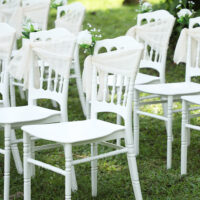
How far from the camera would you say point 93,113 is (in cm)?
342

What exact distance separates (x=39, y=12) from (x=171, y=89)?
2.07 metres

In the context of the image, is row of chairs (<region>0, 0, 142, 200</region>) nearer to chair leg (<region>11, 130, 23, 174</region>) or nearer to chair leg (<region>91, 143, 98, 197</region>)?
chair leg (<region>91, 143, 98, 197</region>)

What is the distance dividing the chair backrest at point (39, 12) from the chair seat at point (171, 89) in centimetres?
170

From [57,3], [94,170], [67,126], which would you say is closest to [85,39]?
[67,126]

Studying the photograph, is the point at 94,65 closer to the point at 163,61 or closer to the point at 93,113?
the point at 93,113

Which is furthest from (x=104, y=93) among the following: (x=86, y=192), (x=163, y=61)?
(x=163, y=61)

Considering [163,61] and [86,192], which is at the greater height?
[163,61]

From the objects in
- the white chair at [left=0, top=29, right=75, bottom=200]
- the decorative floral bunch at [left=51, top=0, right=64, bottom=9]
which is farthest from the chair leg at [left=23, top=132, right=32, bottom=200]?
the decorative floral bunch at [left=51, top=0, right=64, bottom=9]

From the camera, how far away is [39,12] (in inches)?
222

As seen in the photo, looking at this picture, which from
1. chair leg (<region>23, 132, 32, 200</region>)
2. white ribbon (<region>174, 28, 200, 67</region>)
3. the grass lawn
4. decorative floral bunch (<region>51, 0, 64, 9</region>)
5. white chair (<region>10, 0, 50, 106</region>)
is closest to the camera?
chair leg (<region>23, 132, 32, 200</region>)

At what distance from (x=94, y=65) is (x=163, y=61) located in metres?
1.36

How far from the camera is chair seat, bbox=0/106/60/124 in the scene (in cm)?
333

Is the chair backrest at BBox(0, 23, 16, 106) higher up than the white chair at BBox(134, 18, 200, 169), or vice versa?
the chair backrest at BBox(0, 23, 16, 106)

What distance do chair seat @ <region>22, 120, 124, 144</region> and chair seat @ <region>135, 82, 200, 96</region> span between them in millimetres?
943
